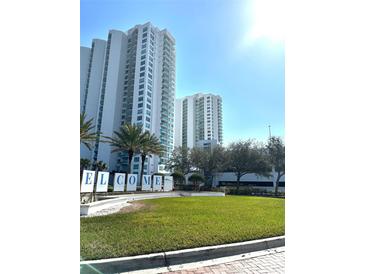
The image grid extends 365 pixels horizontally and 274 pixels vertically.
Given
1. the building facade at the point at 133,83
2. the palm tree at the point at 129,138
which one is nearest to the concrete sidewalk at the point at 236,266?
the palm tree at the point at 129,138

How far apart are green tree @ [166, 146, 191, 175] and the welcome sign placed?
6.36m

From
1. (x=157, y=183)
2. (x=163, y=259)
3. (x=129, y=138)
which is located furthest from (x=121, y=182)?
(x=129, y=138)

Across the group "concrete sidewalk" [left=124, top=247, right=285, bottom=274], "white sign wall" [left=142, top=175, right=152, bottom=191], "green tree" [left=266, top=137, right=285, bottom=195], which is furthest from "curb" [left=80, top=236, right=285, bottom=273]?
"green tree" [left=266, top=137, right=285, bottom=195]

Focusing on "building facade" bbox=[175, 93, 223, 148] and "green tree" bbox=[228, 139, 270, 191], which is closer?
"building facade" bbox=[175, 93, 223, 148]

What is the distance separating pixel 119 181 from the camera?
6590 mm

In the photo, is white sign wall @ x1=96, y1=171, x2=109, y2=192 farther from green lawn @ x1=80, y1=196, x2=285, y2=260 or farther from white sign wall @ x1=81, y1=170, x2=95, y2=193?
green lawn @ x1=80, y1=196, x2=285, y2=260

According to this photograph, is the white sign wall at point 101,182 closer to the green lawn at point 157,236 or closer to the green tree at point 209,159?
the green lawn at point 157,236

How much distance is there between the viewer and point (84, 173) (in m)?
4.56

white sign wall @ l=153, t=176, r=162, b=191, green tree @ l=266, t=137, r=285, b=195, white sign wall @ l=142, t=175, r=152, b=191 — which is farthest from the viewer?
green tree @ l=266, t=137, r=285, b=195

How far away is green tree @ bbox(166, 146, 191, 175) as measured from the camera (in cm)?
1684

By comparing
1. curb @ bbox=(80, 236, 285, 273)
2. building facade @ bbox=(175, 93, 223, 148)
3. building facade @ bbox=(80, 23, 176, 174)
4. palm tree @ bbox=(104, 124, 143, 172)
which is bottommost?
curb @ bbox=(80, 236, 285, 273)

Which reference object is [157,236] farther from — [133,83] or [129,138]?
[133,83]
